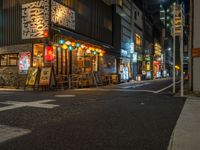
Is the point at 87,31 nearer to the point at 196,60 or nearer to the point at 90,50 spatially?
the point at 90,50

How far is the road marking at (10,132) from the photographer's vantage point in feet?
14.9

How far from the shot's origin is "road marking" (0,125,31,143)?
4555 millimetres

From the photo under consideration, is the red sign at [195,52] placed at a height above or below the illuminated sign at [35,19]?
below

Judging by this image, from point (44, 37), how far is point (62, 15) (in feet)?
9.82

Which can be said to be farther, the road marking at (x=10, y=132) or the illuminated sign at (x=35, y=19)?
the illuminated sign at (x=35, y=19)

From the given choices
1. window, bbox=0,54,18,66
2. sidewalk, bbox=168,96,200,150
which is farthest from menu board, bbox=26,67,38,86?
sidewalk, bbox=168,96,200,150

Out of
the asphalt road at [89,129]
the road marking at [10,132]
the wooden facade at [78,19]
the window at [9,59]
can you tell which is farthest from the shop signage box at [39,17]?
the road marking at [10,132]

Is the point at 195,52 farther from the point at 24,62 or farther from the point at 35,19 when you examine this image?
the point at 24,62

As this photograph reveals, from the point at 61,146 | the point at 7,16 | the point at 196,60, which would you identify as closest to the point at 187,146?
the point at 61,146

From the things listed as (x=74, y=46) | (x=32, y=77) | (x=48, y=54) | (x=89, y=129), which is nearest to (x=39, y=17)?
(x=48, y=54)

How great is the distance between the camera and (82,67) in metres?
23.4

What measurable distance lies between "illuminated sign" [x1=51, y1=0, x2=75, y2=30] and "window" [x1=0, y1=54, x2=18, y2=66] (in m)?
5.02

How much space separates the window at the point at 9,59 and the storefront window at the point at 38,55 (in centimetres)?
225

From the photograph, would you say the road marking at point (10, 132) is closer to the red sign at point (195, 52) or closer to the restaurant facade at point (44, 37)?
the red sign at point (195, 52)
